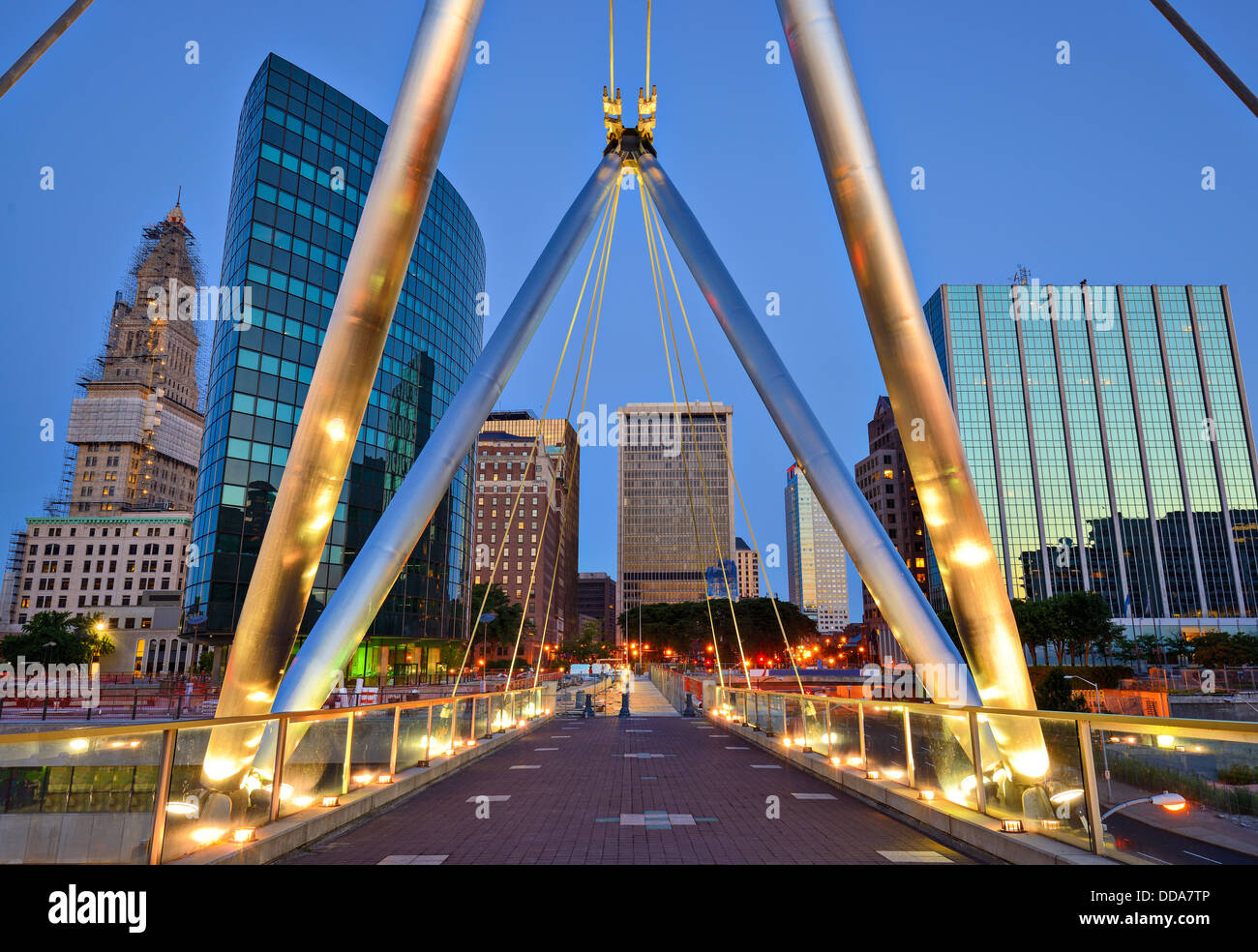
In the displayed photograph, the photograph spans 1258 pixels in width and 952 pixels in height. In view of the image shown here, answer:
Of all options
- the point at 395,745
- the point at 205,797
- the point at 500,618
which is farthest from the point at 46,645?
the point at 205,797

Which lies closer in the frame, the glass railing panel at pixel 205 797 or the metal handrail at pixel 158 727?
the metal handrail at pixel 158 727

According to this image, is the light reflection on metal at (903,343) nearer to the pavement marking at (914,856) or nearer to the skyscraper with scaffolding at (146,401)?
the pavement marking at (914,856)

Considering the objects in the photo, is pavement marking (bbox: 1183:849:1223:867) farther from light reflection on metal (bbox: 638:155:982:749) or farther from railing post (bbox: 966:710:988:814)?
light reflection on metal (bbox: 638:155:982:749)

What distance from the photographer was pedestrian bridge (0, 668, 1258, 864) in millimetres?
5258

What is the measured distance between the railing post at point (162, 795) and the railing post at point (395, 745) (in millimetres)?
5613

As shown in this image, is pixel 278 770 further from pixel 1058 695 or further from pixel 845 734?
pixel 1058 695

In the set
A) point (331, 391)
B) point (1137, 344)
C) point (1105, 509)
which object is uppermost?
point (1137, 344)

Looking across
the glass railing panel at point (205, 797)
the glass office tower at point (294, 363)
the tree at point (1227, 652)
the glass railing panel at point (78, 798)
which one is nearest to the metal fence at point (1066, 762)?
the glass railing panel at point (205, 797)

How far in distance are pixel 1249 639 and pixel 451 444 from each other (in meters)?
78.7

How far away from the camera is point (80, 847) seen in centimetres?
518

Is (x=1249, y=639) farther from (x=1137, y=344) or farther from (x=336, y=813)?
(x=336, y=813)

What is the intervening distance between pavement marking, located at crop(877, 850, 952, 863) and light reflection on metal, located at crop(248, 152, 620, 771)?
5819 millimetres

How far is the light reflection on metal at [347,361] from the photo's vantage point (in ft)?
32.3
